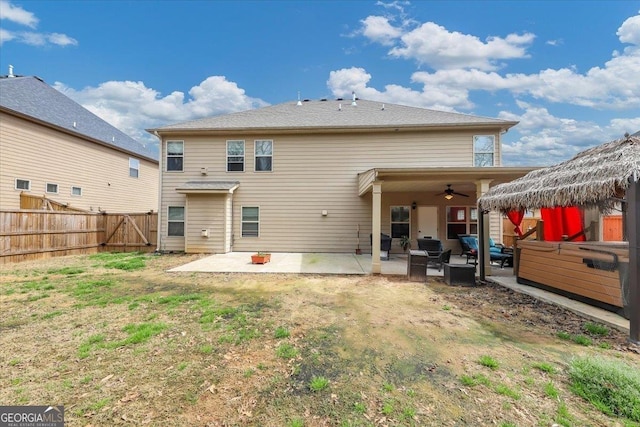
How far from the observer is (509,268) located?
845cm


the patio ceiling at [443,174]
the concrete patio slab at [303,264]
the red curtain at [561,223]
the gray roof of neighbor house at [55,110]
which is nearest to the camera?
the patio ceiling at [443,174]

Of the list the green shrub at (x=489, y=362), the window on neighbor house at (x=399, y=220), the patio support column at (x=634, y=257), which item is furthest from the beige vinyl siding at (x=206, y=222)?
the patio support column at (x=634, y=257)

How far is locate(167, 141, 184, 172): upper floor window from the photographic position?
11141mm

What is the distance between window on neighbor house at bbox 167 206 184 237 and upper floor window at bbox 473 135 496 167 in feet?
38.8

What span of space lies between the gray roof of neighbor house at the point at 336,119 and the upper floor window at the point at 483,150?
0.49m

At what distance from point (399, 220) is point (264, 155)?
6105 millimetres

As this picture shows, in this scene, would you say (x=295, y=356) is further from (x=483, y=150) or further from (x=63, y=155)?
(x=63, y=155)

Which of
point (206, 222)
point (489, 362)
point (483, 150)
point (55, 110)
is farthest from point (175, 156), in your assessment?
point (483, 150)

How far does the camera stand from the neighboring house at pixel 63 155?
10.8 m

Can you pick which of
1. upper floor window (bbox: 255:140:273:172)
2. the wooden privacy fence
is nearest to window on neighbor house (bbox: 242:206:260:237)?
upper floor window (bbox: 255:140:273:172)

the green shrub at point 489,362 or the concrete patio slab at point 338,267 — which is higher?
the concrete patio slab at point 338,267

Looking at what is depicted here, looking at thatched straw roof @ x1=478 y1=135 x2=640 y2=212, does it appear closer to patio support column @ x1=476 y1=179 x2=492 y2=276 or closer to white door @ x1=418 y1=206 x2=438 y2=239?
patio support column @ x1=476 y1=179 x2=492 y2=276

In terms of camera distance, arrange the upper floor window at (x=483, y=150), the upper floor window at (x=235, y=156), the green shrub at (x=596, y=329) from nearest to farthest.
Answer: the green shrub at (x=596, y=329)
the upper floor window at (x=483, y=150)
the upper floor window at (x=235, y=156)

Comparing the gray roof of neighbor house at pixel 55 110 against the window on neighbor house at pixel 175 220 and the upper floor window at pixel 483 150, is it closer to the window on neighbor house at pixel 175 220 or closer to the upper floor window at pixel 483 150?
the window on neighbor house at pixel 175 220
